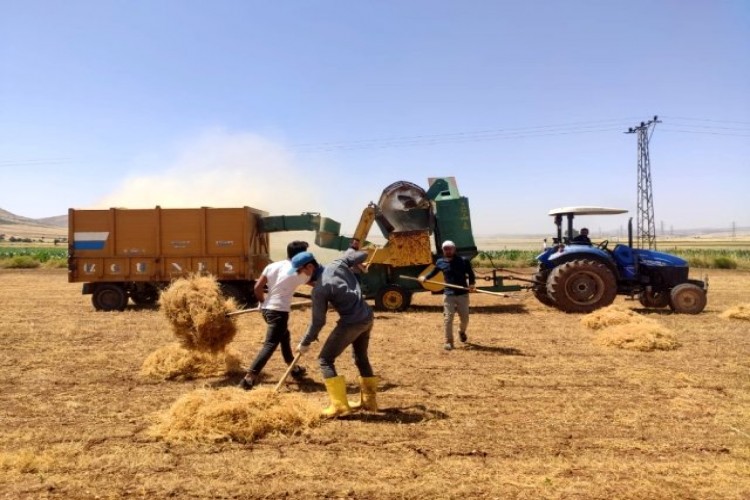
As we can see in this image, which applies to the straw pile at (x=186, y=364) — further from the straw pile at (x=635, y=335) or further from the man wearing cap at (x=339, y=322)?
the straw pile at (x=635, y=335)

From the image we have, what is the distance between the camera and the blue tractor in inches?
483

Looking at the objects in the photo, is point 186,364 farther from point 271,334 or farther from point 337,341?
point 337,341

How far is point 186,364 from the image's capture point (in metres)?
7.12

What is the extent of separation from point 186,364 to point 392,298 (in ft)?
23.2

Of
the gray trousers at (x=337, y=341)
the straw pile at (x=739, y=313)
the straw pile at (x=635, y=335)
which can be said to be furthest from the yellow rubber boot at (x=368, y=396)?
the straw pile at (x=739, y=313)

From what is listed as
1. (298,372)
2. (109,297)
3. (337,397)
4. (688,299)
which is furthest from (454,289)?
(109,297)

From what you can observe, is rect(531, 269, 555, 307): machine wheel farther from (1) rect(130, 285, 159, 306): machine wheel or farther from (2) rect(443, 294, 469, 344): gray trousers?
(1) rect(130, 285, 159, 306): machine wheel

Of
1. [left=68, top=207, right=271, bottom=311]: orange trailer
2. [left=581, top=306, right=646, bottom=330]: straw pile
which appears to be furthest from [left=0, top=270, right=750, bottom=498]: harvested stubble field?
[left=68, top=207, right=271, bottom=311]: orange trailer

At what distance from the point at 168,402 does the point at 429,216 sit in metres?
8.93

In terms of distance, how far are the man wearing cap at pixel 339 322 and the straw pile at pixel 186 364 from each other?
2.26 meters

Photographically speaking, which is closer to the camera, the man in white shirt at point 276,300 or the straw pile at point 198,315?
the man in white shirt at point 276,300

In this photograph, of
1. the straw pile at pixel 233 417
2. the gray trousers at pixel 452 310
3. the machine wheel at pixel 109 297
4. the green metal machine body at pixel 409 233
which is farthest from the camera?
the machine wheel at pixel 109 297

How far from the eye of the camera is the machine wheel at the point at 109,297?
46.3 ft

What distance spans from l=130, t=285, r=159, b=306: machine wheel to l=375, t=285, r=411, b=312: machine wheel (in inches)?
243
